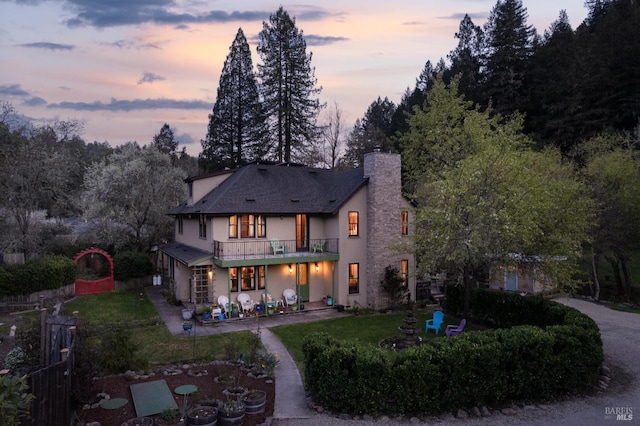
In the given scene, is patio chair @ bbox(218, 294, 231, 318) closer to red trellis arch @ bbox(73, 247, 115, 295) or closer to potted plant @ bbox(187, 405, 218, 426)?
red trellis arch @ bbox(73, 247, 115, 295)

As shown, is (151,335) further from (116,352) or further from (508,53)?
(508,53)

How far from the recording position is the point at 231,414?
334 inches

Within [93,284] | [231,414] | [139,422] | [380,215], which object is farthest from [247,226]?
[139,422]

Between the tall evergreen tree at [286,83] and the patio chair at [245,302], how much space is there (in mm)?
21690

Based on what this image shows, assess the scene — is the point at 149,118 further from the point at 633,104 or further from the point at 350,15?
the point at 633,104

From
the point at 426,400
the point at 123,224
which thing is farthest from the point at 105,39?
the point at 426,400

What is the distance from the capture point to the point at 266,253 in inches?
810

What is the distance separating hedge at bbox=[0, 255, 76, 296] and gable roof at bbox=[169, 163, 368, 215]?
6.79 meters

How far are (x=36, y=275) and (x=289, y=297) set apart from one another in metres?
13.6

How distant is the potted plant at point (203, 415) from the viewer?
8.20 m

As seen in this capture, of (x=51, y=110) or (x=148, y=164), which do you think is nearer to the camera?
(x=148, y=164)

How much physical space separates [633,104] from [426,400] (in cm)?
3956

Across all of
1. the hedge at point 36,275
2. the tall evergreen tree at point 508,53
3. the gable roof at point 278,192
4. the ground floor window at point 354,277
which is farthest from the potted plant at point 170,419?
the tall evergreen tree at point 508,53

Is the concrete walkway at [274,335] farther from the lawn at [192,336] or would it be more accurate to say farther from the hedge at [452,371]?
the hedge at [452,371]
